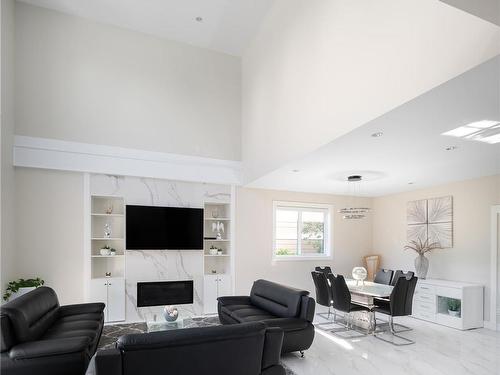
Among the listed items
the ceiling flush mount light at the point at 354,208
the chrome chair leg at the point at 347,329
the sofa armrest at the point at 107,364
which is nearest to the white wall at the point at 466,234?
the ceiling flush mount light at the point at 354,208

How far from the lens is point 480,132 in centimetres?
370

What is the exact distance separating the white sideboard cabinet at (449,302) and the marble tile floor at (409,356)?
251mm

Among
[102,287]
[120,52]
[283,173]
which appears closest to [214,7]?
[120,52]

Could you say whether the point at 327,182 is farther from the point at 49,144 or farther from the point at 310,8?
the point at 49,144

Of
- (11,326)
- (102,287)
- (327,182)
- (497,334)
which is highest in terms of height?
(327,182)

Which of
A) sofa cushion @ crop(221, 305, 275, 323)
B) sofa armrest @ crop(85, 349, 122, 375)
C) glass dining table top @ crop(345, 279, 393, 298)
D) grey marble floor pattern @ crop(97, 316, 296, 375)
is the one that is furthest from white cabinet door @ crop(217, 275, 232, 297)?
sofa armrest @ crop(85, 349, 122, 375)

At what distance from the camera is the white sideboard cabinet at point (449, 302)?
230 inches

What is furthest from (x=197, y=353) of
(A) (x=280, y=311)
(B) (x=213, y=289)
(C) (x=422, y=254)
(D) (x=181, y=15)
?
(D) (x=181, y=15)

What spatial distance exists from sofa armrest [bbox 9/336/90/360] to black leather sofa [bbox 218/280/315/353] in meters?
2.00

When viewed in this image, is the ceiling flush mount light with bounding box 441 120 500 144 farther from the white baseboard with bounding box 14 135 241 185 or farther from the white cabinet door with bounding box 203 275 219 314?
the white cabinet door with bounding box 203 275 219 314

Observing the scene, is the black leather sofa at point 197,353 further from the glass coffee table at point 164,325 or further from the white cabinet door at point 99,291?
the white cabinet door at point 99,291

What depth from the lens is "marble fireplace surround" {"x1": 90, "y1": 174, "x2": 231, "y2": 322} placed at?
6246mm

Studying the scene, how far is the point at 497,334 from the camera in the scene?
18.3ft

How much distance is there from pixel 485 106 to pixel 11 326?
4.86 meters
